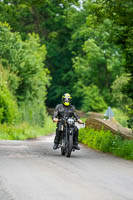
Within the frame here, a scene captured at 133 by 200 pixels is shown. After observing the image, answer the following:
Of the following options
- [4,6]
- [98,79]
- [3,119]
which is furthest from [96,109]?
[3,119]

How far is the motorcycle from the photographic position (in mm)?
14310

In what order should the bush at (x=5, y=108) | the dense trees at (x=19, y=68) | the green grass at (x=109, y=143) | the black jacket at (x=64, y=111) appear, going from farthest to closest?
the dense trees at (x=19, y=68) < the bush at (x=5, y=108) < the green grass at (x=109, y=143) < the black jacket at (x=64, y=111)

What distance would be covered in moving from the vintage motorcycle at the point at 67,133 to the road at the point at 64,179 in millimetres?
902

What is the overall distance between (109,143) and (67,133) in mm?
3340

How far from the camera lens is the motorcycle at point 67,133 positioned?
1431cm

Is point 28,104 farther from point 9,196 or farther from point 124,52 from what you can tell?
point 9,196

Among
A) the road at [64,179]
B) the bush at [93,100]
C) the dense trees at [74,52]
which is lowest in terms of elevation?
the road at [64,179]

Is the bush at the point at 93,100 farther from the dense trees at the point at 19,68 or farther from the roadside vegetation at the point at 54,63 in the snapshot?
the dense trees at the point at 19,68

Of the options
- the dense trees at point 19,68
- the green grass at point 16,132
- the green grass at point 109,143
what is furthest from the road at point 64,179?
the dense trees at point 19,68

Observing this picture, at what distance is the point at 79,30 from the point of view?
71.8 m

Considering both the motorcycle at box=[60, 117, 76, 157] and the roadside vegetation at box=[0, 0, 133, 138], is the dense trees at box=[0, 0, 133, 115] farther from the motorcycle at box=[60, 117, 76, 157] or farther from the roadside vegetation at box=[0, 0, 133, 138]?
the motorcycle at box=[60, 117, 76, 157]

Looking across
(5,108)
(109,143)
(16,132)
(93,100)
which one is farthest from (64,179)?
(93,100)

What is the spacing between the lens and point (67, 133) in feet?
47.5

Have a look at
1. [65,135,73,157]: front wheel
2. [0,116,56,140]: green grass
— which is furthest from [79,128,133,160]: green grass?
[0,116,56,140]: green grass
